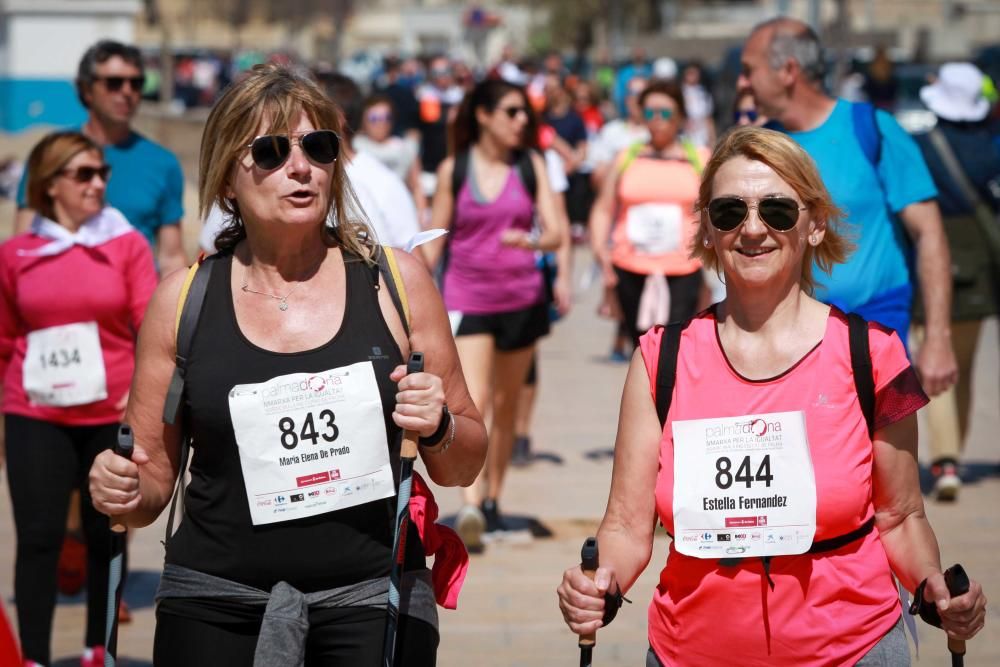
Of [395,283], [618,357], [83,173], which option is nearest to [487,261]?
[83,173]

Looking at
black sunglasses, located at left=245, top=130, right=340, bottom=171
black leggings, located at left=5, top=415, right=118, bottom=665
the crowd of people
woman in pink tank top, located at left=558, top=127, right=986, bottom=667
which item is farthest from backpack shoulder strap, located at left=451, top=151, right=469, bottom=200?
woman in pink tank top, located at left=558, top=127, right=986, bottom=667

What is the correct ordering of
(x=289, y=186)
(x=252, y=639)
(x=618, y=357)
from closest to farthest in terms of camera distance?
(x=252, y=639)
(x=289, y=186)
(x=618, y=357)

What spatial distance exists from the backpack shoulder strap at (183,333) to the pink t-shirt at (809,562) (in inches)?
39.8

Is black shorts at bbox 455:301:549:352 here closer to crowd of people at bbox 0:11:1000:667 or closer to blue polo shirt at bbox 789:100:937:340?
blue polo shirt at bbox 789:100:937:340

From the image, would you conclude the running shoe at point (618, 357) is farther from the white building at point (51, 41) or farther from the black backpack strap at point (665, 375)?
the white building at point (51, 41)

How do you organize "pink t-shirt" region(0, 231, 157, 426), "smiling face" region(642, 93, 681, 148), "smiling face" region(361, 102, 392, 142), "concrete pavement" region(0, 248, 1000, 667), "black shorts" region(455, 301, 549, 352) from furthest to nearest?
"smiling face" region(361, 102, 392, 142) < "smiling face" region(642, 93, 681, 148) < "black shorts" region(455, 301, 549, 352) < "concrete pavement" region(0, 248, 1000, 667) < "pink t-shirt" region(0, 231, 157, 426)

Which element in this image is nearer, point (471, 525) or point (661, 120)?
point (471, 525)

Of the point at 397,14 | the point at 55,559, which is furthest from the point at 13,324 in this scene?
the point at 397,14

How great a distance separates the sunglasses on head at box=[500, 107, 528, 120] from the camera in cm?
771

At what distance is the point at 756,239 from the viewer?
11.3ft

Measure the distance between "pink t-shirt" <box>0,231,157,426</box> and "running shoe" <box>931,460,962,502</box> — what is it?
426cm

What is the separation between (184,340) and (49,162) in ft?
8.52

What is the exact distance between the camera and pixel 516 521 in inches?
313

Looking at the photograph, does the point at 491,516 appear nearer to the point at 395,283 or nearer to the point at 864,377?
the point at 395,283
